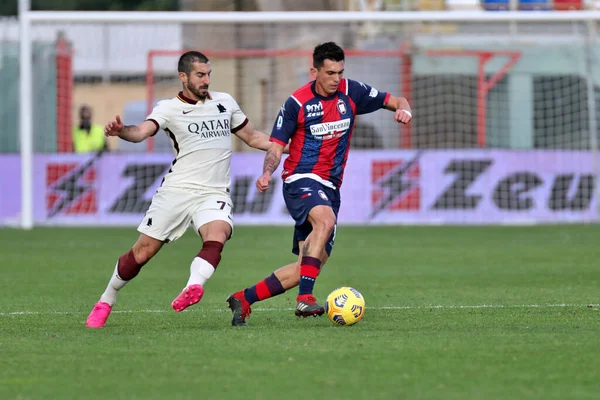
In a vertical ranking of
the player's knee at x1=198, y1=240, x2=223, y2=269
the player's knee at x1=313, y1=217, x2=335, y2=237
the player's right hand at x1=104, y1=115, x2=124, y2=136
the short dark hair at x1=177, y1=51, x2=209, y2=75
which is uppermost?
the short dark hair at x1=177, y1=51, x2=209, y2=75

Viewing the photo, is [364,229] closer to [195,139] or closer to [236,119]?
[236,119]

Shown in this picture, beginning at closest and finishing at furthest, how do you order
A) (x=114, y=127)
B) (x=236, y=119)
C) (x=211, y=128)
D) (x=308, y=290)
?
(x=114, y=127)
(x=308, y=290)
(x=211, y=128)
(x=236, y=119)

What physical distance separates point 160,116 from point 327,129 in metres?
1.24

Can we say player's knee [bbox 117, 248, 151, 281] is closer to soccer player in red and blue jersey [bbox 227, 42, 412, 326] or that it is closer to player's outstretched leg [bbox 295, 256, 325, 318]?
soccer player in red and blue jersey [bbox 227, 42, 412, 326]

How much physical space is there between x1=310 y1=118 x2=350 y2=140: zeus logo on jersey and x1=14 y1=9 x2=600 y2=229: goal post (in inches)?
427

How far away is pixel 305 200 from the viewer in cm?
821

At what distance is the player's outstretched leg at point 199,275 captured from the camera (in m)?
7.31

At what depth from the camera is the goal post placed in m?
20.4

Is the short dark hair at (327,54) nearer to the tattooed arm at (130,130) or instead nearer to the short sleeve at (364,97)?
the short sleeve at (364,97)

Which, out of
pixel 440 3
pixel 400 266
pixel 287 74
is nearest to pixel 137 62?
pixel 287 74

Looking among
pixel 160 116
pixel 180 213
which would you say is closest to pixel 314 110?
pixel 160 116

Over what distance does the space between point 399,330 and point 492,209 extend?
531 inches

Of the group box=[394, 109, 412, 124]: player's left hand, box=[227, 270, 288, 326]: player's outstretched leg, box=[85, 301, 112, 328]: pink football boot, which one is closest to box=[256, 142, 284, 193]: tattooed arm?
box=[227, 270, 288, 326]: player's outstretched leg

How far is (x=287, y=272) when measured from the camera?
8.29m
